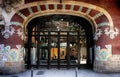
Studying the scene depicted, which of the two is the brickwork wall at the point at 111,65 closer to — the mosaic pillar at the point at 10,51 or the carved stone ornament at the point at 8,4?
the mosaic pillar at the point at 10,51

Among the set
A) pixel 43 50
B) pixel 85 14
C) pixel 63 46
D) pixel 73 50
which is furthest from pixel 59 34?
pixel 85 14

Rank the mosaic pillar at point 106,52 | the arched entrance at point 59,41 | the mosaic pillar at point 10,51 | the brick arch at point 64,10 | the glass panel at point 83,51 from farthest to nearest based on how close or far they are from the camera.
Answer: the glass panel at point 83,51
the arched entrance at point 59,41
the brick arch at point 64,10
the mosaic pillar at point 106,52
the mosaic pillar at point 10,51

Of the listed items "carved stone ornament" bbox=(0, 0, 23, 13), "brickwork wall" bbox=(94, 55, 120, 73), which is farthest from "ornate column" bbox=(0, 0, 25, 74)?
"brickwork wall" bbox=(94, 55, 120, 73)

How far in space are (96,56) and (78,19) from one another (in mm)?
4047

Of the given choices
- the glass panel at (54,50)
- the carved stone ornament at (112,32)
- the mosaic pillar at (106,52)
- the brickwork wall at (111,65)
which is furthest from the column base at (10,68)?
the carved stone ornament at (112,32)

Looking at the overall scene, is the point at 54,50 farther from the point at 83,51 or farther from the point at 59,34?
the point at 83,51

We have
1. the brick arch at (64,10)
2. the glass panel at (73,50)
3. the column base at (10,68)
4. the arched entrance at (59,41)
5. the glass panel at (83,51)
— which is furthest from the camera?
the glass panel at (83,51)

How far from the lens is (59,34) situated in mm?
22344

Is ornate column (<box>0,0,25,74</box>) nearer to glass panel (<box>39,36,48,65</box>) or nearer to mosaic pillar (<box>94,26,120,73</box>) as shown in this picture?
glass panel (<box>39,36,48,65</box>)

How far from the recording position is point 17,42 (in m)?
20.0

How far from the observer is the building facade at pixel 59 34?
19.7 metres

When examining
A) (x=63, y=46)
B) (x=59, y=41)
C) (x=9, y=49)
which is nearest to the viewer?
(x=9, y=49)

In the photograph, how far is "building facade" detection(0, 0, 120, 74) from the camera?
1967 centimetres

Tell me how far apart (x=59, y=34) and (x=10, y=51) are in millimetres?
5027
